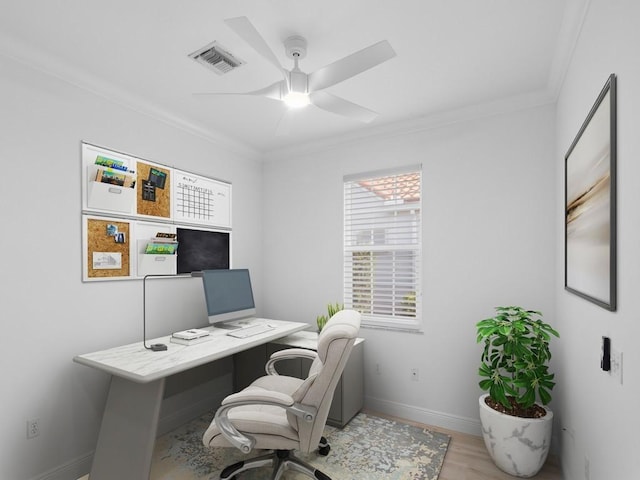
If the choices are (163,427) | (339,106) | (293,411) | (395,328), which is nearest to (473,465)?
(395,328)

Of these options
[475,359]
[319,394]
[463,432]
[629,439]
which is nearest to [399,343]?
[475,359]

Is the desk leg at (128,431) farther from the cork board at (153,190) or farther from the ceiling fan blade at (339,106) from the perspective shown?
the ceiling fan blade at (339,106)

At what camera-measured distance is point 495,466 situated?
7.52 feet

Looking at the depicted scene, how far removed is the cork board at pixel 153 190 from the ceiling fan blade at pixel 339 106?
1541 mm

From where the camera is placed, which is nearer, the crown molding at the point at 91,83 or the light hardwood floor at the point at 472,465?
the crown molding at the point at 91,83

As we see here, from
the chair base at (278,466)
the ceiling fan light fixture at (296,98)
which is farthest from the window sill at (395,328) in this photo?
the ceiling fan light fixture at (296,98)

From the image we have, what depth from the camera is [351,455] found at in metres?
2.41

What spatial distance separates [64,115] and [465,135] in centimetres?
290

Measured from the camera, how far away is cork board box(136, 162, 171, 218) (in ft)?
8.86

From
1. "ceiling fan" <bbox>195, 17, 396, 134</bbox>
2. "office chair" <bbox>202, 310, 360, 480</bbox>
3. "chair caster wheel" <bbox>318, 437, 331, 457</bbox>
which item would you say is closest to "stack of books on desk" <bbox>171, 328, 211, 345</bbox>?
"office chair" <bbox>202, 310, 360, 480</bbox>

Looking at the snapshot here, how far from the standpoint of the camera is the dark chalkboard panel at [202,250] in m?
3.03

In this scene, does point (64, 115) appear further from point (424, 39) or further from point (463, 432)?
point (463, 432)

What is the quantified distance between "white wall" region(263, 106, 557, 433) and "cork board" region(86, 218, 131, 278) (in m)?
1.75

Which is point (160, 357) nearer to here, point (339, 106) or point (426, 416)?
point (339, 106)
